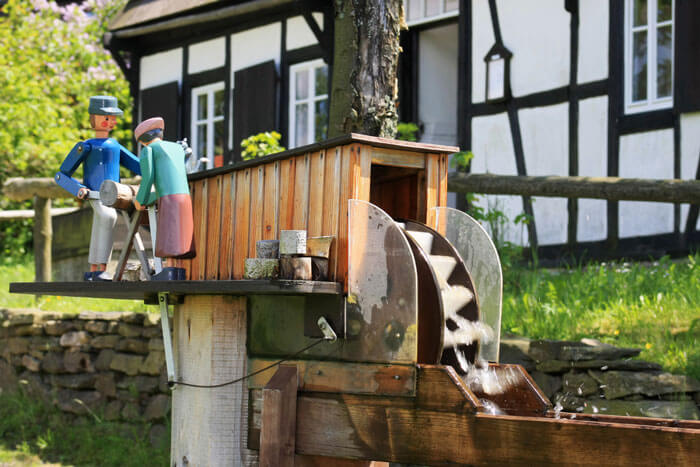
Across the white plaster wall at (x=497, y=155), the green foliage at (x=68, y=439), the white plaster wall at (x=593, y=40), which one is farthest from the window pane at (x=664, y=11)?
the green foliage at (x=68, y=439)

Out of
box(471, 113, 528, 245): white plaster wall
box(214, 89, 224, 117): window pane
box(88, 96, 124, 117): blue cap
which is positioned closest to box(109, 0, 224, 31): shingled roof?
box(214, 89, 224, 117): window pane

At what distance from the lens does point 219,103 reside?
14.3 metres

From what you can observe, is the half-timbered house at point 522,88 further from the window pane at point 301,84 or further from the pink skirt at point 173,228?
the pink skirt at point 173,228

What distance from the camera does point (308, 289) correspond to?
343cm

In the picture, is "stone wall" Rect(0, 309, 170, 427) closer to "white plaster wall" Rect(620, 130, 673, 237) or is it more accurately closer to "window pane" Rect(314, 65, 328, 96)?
"white plaster wall" Rect(620, 130, 673, 237)

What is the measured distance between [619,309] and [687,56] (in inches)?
137

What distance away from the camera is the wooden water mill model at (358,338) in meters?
3.32

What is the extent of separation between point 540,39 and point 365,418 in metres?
7.48

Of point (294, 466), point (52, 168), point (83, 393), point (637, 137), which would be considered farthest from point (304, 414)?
point (52, 168)

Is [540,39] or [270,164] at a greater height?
[540,39]

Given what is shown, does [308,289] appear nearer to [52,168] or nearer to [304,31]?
[304,31]

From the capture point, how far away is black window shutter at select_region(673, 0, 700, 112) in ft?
28.9

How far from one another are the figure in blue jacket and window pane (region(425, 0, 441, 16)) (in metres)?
7.88

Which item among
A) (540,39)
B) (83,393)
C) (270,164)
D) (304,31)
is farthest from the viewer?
(304,31)
